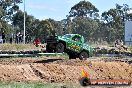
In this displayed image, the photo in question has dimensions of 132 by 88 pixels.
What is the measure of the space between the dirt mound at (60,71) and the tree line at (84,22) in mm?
61082

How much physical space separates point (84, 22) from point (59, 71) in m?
83.3

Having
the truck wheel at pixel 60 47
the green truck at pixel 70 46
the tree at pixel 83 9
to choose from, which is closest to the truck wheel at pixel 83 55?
the green truck at pixel 70 46

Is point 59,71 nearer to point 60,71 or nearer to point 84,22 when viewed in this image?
point 60,71

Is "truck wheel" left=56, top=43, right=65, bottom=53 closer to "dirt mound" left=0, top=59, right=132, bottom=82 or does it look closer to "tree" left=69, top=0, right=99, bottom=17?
"dirt mound" left=0, top=59, right=132, bottom=82

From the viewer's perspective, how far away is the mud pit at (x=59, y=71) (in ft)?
68.4

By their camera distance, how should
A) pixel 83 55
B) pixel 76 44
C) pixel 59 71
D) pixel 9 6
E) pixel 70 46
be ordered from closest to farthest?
pixel 59 71 < pixel 70 46 < pixel 76 44 < pixel 83 55 < pixel 9 6

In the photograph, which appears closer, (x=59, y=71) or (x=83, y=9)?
A: (x=59, y=71)

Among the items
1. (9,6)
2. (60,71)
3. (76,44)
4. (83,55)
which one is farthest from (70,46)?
(9,6)

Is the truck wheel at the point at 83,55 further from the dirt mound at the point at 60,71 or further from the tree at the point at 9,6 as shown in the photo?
the tree at the point at 9,6

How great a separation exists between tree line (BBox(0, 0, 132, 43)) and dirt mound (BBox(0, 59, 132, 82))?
6108 centimetres

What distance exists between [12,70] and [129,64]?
1009 cm

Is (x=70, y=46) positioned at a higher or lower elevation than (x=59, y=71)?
higher

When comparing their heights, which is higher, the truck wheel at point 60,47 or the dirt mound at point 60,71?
the truck wheel at point 60,47

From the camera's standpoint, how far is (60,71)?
76.5ft
